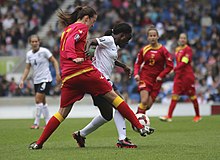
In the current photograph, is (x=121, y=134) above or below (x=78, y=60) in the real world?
below

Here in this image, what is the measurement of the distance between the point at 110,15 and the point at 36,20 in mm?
4116

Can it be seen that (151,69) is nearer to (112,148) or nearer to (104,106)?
(104,106)

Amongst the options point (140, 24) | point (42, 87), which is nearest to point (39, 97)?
point (42, 87)

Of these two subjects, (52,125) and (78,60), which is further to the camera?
(52,125)

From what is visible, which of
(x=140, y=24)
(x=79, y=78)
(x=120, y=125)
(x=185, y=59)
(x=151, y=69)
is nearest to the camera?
(x=79, y=78)

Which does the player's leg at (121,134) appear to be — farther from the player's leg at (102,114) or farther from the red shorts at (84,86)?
the red shorts at (84,86)

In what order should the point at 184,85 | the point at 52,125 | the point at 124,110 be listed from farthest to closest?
the point at 184,85 < the point at 124,110 < the point at 52,125

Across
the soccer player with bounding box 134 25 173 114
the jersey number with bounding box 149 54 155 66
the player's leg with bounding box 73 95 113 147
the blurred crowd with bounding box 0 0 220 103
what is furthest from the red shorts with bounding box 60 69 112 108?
the blurred crowd with bounding box 0 0 220 103

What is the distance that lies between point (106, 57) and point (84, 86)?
97cm

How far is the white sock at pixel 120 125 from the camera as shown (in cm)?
1077

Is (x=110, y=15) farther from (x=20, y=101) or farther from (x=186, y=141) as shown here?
(x=186, y=141)

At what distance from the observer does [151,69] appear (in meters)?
16.2

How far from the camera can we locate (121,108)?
1035 cm

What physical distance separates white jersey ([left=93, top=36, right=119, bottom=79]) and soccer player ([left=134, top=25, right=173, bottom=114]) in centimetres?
490
